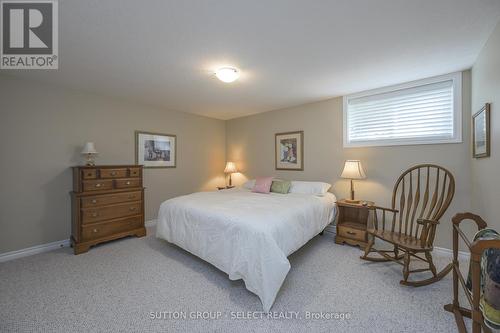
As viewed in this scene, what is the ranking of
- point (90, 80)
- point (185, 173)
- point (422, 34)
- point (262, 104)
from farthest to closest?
point (185, 173) < point (262, 104) < point (90, 80) < point (422, 34)

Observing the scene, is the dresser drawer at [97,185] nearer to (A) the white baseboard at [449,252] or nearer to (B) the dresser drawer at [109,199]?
(B) the dresser drawer at [109,199]

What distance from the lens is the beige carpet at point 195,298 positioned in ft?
5.10

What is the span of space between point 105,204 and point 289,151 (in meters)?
3.24

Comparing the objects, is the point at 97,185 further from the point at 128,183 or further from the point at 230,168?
the point at 230,168

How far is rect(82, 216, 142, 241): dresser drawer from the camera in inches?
111

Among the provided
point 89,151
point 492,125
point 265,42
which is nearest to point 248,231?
point 265,42

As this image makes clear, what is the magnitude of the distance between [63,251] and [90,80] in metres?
2.39

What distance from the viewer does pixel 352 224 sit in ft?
10.2

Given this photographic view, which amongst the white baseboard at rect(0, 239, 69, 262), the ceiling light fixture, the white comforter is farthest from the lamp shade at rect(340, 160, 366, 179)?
the white baseboard at rect(0, 239, 69, 262)

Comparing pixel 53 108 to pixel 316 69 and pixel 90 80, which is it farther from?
pixel 316 69

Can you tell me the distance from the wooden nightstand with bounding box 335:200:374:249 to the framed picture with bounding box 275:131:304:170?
1.12 meters

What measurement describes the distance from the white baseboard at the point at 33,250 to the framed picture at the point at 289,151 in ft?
12.3

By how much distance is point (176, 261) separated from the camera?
254cm

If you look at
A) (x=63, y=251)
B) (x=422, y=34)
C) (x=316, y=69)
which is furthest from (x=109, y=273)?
(x=422, y=34)
